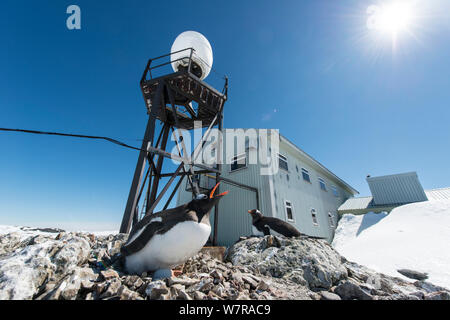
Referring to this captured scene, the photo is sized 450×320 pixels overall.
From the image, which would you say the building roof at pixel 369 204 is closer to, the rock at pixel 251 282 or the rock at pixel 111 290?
the rock at pixel 251 282

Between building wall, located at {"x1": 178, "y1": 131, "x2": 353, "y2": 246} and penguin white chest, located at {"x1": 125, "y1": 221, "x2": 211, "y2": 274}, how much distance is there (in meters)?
6.54

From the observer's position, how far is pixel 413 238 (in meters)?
7.63

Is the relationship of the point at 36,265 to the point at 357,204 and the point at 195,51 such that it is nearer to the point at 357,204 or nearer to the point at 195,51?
the point at 195,51

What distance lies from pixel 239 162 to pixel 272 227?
524 cm

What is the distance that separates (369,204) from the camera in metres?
15.0

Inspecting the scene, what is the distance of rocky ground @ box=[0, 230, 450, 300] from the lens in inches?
53.6

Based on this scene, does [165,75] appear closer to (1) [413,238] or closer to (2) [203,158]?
(2) [203,158]

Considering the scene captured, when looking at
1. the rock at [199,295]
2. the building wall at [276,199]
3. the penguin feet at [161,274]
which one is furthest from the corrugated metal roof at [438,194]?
the penguin feet at [161,274]

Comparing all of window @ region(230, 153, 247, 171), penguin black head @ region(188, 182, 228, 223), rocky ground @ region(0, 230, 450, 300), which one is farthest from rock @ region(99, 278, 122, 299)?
window @ region(230, 153, 247, 171)

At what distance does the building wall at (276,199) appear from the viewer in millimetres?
8438

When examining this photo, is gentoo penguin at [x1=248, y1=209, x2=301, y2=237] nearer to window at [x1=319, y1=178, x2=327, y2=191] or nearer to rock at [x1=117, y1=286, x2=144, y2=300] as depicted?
rock at [x1=117, y1=286, x2=144, y2=300]

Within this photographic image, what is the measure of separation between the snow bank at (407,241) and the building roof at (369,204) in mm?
1476

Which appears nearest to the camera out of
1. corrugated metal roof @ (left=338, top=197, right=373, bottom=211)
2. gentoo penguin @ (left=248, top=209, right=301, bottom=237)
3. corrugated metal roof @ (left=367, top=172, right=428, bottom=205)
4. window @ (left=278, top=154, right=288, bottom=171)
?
gentoo penguin @ (left=248, top=209, right=301, bottom=237)

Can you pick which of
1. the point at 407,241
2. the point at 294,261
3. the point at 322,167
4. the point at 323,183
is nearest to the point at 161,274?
the point at 294,261
